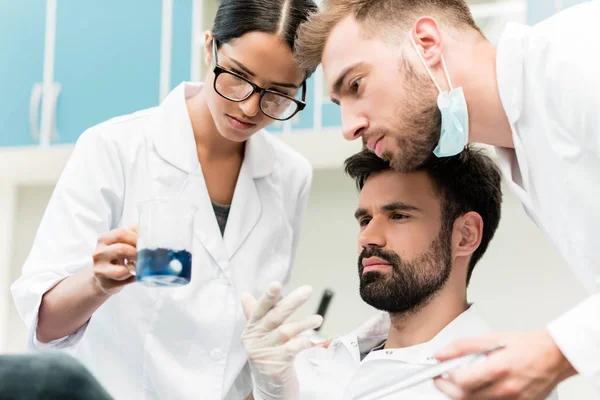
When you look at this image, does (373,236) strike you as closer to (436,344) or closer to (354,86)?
(436,344)

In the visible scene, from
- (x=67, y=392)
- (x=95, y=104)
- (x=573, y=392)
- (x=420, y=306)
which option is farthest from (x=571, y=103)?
(x=95, y=104)

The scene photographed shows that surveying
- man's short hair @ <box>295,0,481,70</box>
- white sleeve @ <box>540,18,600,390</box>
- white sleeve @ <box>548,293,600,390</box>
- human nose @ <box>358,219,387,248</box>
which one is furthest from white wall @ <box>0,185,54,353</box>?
white sleeve @ <box>548,293,600,390</box>

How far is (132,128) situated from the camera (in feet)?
6.12

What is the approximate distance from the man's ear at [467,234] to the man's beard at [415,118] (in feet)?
1.34

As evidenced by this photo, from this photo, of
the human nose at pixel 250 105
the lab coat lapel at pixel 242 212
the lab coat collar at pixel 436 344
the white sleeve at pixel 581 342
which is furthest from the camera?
the lab coat lapel at pixel 242 212

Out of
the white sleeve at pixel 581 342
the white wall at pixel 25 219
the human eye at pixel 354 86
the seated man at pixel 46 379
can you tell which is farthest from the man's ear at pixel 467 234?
the white wall at pixel 25 219

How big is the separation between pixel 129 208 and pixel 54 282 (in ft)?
0.92

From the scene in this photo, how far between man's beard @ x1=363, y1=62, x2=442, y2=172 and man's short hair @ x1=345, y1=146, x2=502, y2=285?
35cm

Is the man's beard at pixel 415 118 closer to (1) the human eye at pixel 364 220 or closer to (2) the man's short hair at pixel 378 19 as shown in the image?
(2) the man's short hair at pixel 378 19

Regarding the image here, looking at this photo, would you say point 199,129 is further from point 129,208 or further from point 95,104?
point 95,104

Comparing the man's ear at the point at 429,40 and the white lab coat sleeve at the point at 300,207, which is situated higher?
the man's ear at the point at 429,40

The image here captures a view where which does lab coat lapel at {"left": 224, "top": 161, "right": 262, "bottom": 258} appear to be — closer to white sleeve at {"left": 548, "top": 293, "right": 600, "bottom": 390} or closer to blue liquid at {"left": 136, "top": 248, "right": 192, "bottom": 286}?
blue liquid at {"left": 136, "top": 248, "right": 192, "bottom": 286}

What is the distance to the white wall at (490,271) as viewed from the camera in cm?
291

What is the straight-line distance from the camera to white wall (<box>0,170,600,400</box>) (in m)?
2.92
